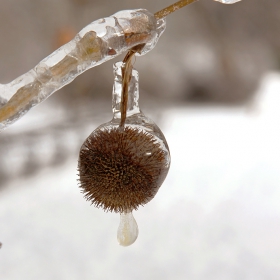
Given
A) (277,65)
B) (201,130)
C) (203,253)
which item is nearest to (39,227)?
(203,253)

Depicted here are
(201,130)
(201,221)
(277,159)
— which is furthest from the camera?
(201,130)

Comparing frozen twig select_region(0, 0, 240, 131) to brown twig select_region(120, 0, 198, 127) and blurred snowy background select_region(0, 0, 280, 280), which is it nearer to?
brown twig select_region(120, 0, 198, 127)

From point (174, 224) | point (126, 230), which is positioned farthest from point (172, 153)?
point (126, 230)

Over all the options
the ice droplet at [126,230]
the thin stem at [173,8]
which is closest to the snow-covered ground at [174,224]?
the ice droplet at [126,230]

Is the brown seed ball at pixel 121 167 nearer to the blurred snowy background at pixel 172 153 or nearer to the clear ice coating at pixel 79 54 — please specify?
the clear ice coating at pixel 79 54

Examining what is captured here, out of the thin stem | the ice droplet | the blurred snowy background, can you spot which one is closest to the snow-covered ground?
the blurred snowy background

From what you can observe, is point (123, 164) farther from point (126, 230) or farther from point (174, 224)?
point (174, 224)

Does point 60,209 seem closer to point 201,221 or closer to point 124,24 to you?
point 201,221
